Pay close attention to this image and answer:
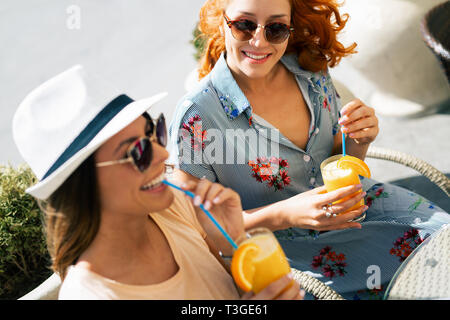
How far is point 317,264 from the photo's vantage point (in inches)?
75.8

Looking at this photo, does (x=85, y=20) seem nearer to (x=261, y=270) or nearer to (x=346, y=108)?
(x=346, y=108)

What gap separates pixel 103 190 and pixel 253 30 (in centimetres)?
89

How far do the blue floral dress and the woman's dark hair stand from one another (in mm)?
594

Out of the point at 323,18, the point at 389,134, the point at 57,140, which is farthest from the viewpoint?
the point at 389,134

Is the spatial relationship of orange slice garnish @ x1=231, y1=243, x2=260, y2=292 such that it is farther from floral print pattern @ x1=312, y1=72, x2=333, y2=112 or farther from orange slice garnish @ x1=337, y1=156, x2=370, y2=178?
floral print pattern @ x1=312, y1=72, x2=333, y2=112

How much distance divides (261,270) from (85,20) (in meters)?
5.20

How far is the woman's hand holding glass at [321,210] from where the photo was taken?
5.50 ft

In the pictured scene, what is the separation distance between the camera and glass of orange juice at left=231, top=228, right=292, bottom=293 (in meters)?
1.30

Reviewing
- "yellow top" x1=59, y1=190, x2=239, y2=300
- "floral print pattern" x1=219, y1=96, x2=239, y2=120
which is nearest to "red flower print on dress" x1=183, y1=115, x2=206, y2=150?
"floral print pattern" x1=219, y1=96, x2=239, y2=120

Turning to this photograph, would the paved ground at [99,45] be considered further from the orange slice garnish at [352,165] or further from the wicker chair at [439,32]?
the orange slice garnish at [352,165]

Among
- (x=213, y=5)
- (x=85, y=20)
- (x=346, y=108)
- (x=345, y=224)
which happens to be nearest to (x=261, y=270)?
(x=345, y=224)

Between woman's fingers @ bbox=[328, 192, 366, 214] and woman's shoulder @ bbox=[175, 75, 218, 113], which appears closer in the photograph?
woman's fingers @ bbox=[328, 192, 366, 214]

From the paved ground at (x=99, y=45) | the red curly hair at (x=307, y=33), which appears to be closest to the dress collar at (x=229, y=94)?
the red curly hair at (x=307, y=33)

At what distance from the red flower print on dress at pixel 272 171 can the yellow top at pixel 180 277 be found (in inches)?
14.5
